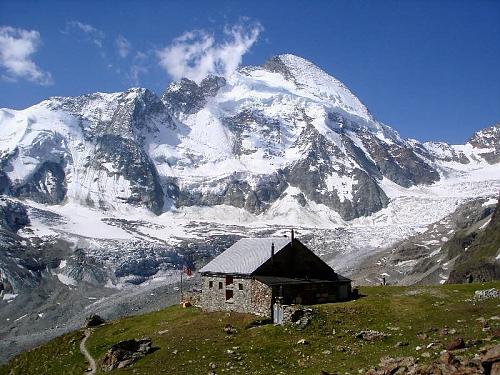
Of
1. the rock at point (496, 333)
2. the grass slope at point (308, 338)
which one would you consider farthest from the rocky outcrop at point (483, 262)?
the rock at point (496, 333)

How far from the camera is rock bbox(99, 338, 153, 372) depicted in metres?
39.7

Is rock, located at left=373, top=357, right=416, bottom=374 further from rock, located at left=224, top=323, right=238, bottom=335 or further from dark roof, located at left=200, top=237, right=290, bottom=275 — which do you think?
dark roof, located at left=200, top=237, right=290, bottom=275

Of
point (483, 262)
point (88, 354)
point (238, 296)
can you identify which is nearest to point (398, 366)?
point (238, 296)

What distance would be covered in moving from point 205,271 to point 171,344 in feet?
61.2

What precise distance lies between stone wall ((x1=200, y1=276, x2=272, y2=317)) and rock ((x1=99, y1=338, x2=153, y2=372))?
10.7 m

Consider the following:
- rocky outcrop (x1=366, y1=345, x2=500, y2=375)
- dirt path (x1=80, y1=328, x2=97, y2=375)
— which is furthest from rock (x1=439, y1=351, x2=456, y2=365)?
dirt path (x1=80, y1=328, x2=97, y2=375)

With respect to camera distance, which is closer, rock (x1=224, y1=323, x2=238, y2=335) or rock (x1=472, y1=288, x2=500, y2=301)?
rock (x1=224, y1=323, x2=238, y2=335)

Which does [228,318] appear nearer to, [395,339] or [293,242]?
[293,242]

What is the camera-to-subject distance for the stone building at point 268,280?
162 ft

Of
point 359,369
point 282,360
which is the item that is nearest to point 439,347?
point 359,369

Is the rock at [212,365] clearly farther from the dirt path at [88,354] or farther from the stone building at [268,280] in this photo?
the stone building at [268,280]

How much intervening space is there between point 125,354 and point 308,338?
13.6 metres

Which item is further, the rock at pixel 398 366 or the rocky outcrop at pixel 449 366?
the rock at pixel 398 366

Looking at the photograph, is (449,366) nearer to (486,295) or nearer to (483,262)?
(486,295)
